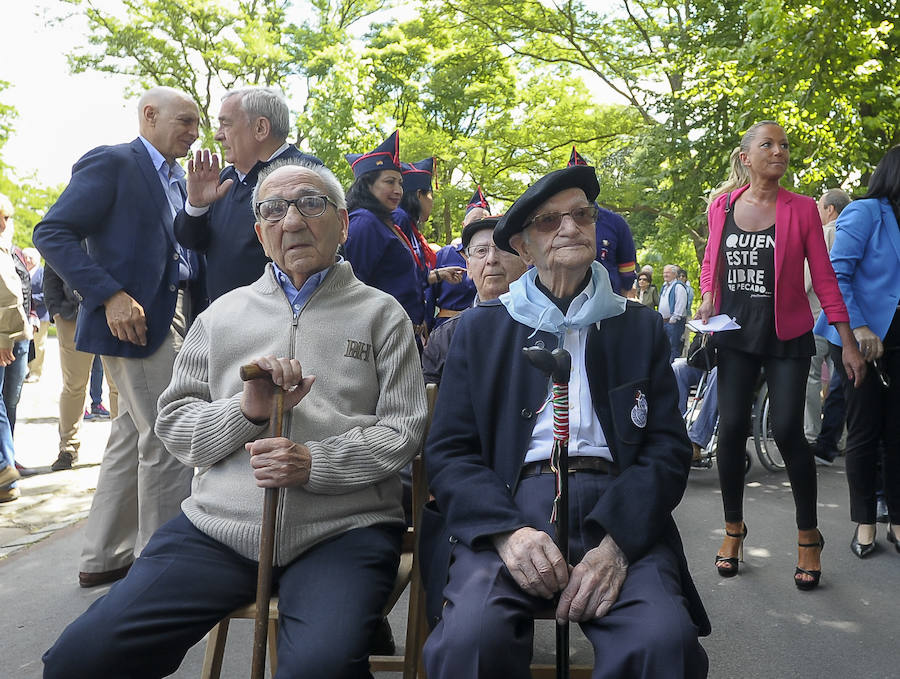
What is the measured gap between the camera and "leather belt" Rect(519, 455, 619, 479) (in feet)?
7.91

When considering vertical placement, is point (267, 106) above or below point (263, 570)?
above

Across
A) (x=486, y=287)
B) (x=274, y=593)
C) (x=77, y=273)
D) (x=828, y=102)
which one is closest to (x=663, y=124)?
(x=828, y=102)

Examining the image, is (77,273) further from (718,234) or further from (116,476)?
(718,234)

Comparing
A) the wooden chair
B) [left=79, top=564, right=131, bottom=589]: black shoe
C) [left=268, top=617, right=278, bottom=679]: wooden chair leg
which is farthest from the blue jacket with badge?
[left=79, top=564, right=131, bottom=589]: black shoe

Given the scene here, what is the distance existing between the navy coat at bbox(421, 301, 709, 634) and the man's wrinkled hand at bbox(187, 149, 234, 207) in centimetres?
167

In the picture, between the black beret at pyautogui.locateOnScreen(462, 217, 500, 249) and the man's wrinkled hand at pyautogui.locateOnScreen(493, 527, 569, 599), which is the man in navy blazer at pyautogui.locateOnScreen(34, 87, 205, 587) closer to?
the black beret at pyautogui.locateOnScreen(462, 217, 500, 249)

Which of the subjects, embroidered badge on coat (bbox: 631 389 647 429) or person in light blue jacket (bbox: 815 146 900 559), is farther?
person in light blue jacket (bbox: 815 146 900 559)

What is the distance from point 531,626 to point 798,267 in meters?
2.78

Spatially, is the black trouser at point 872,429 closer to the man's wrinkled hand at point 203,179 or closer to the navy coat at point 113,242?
the man's wrinkled hand at point 203,179

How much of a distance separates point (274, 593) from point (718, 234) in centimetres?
309

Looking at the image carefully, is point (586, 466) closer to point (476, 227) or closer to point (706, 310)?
point (476, 227)

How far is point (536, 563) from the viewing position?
2.13 meters

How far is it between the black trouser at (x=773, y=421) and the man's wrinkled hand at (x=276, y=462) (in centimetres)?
266

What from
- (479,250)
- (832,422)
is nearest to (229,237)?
(479,250)
